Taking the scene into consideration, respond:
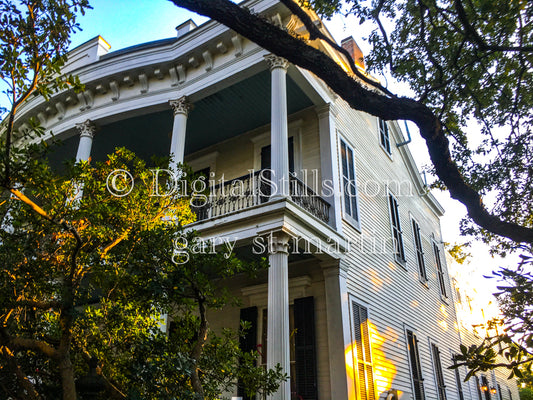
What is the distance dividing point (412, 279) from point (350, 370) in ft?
20.9

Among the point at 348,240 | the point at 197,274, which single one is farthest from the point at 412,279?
the point at 197,274

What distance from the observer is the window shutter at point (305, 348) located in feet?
26.0

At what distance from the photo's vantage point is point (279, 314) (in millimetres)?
6387

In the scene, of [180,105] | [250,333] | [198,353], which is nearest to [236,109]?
[180,105]

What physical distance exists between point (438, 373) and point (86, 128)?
1250 centimetres

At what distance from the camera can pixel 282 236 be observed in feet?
23.1

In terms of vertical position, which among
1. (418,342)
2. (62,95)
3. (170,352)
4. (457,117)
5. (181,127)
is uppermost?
(62,95)

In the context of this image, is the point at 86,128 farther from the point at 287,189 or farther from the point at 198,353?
the point at 198,353

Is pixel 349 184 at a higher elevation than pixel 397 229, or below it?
below

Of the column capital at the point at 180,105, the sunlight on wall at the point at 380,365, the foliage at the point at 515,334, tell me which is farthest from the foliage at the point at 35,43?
the sunlight on wall at the point at 380,365

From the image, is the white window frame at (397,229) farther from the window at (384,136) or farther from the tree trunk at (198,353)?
the tree trunk at (198,353)

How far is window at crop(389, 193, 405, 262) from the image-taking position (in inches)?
494

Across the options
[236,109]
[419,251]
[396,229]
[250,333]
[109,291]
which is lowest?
[109,291]

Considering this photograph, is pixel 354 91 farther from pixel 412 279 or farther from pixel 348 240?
pixel 412 279
